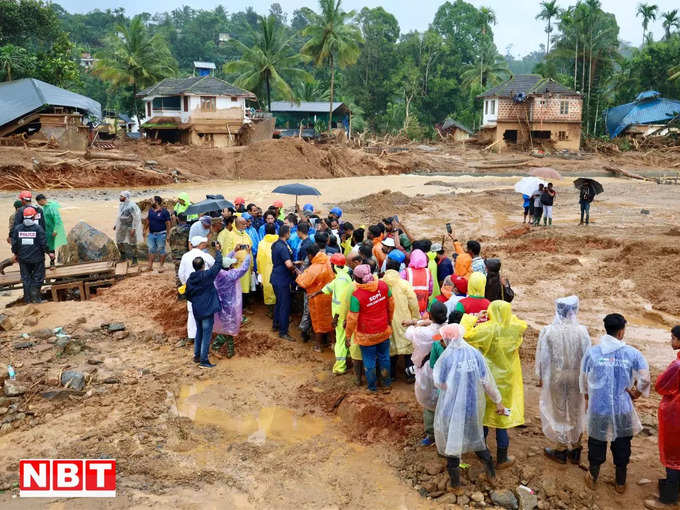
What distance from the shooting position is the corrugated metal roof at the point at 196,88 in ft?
129

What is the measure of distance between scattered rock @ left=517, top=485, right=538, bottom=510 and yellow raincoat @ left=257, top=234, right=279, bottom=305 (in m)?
4.75

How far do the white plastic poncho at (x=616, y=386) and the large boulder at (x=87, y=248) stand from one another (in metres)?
9.93

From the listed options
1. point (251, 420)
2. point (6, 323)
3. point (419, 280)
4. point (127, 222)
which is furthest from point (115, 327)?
point (419, 280)

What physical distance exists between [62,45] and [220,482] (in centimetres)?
4081

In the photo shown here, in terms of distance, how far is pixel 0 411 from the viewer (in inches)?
246

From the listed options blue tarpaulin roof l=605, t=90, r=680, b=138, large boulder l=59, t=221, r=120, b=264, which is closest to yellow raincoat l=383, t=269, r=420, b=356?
large boulder l=59, t=221, r=120, b=264

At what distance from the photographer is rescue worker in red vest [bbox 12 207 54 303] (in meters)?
9.33

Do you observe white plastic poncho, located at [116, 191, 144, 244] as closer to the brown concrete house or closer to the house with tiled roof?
the house with tiled roof

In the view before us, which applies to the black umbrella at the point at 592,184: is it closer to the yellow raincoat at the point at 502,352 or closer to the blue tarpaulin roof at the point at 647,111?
the yellow raincoat at the point at 502,352

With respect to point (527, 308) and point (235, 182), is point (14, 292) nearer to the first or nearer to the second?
point (527, 308)

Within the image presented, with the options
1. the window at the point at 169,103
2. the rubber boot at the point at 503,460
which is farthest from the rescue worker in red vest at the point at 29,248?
the window at the point at 169,103

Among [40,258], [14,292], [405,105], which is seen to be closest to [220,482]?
[40,258]

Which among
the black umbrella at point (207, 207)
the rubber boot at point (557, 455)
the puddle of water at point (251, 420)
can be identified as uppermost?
the black umbrella at point (207, 207)

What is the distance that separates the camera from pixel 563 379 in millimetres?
5191
